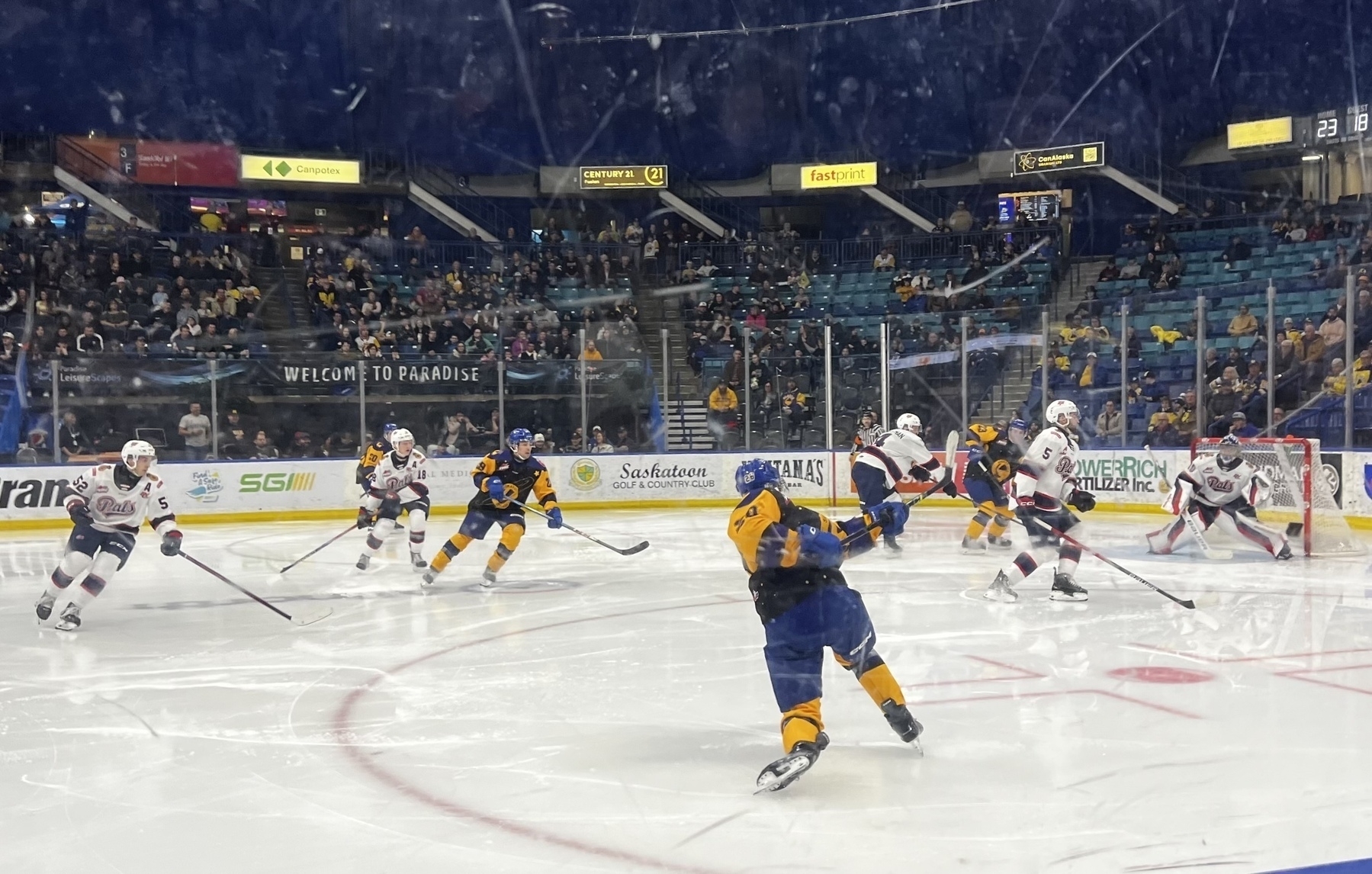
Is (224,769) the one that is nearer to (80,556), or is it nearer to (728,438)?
(80,556)

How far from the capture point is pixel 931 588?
8445 millimetres

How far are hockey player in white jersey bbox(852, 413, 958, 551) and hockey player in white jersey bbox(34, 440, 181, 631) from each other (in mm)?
5008

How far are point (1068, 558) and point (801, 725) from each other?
14.0 ft

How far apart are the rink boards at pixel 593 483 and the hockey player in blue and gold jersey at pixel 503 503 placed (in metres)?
3.95

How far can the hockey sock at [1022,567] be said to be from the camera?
7.61m

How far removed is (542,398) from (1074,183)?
490 inches

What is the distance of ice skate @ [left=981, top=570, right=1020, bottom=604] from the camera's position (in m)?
7.79

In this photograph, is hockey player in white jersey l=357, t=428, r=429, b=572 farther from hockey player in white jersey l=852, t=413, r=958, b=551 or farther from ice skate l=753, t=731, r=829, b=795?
ice skate l=753, t=731, r=829, b=795

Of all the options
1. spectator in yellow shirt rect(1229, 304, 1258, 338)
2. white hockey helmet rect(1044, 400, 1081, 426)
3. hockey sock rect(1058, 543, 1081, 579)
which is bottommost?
hockey sock rect(1058, 543, 1081, 579)

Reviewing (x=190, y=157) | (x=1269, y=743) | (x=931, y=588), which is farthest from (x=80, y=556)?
(x=190, y=157)

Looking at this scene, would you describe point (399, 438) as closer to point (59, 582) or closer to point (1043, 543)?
point (59, 582)

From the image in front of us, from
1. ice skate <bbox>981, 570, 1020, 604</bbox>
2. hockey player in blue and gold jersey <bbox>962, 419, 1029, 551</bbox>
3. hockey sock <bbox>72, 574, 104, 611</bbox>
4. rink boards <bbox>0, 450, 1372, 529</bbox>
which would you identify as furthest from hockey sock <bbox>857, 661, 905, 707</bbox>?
rink boards <bbox>0, 450, 1372, 529</bbox>

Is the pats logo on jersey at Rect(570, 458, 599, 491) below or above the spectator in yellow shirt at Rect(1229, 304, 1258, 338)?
below

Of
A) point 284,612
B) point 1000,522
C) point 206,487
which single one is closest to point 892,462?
point 1000,522
